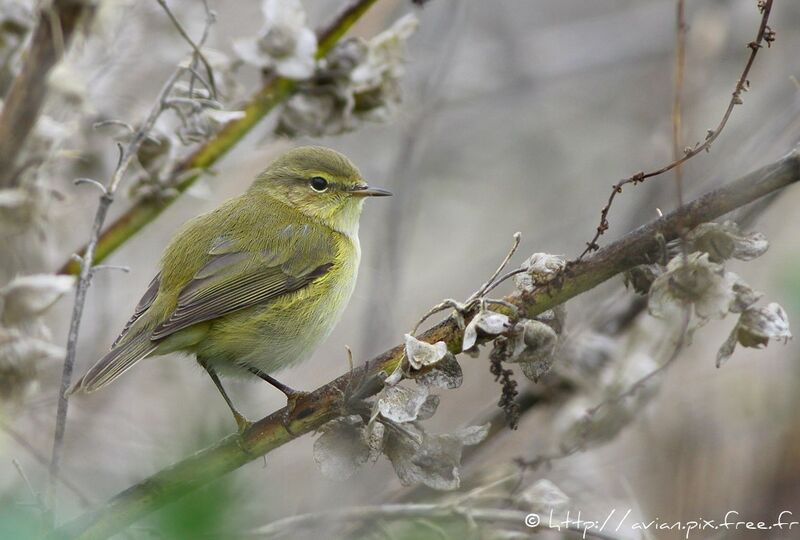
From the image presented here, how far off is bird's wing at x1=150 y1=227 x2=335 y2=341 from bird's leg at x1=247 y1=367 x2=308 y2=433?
0.29 m

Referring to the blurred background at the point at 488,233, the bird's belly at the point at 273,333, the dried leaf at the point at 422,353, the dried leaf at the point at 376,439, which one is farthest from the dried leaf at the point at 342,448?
the bird's belly at the point at 273,333

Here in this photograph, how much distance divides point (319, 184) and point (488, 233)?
260 centimetres

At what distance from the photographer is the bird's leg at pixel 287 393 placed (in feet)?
7.41

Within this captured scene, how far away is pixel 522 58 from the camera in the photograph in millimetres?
5516

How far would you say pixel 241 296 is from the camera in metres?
3.41

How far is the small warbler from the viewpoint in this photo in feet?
10.7

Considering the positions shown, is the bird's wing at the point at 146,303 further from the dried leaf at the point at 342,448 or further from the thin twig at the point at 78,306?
the dried leaf at the point at 342,448

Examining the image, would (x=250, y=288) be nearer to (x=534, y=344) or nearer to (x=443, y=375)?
(x=443, y=375)

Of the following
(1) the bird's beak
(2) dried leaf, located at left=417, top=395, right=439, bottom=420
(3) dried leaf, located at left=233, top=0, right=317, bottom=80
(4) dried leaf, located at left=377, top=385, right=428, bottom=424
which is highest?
(3) dried leaf, located at left=233, top=0, right=317, bottom=80

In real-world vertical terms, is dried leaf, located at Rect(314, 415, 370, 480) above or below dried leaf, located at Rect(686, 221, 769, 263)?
below

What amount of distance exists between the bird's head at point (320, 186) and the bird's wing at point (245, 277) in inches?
12.1

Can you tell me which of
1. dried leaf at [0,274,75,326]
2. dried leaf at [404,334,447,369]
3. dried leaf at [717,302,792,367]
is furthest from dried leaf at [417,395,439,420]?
dried leaf at [0,274,75,326]

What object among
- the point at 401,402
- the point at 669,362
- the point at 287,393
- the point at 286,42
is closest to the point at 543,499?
the point at 669,362

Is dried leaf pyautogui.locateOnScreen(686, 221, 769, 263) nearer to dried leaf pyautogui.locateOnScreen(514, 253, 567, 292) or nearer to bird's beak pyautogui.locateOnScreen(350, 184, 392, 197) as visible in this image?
dried leaf pyautogui.locateOnScreen(514, 253, 567, 292)
